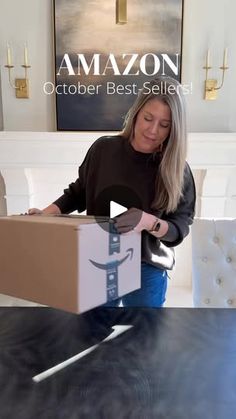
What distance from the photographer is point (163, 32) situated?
2.39 meters

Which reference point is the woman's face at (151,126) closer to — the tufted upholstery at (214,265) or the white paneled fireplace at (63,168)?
the tufted upholstery at (214,265)

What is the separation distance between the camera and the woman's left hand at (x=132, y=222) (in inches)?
37.9

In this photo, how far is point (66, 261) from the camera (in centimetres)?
86

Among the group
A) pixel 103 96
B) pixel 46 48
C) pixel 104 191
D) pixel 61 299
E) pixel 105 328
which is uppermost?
pixel 46 48

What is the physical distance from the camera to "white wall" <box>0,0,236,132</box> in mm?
2402

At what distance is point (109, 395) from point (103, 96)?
6.71ft

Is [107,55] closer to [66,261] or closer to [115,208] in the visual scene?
[115,208]

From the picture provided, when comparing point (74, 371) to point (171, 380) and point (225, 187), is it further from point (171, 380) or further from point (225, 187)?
point (225, 187)

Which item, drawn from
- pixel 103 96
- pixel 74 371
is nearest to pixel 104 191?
pixel 74 371

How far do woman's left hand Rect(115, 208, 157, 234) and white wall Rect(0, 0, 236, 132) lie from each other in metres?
1.63

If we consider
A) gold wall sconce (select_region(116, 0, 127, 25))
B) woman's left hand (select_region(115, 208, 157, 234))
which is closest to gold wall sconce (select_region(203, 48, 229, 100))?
gold wall sconce (select_region(116, 0, 127, 25))

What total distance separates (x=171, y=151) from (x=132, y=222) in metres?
0.37

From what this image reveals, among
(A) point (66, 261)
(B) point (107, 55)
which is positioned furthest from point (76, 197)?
(B) point (107, 55)

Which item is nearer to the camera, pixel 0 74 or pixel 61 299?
pixel 61 299
